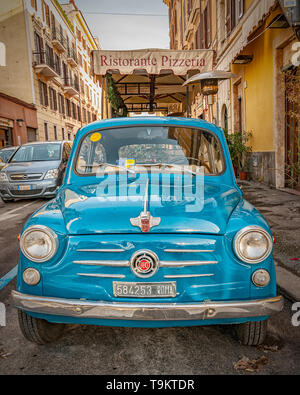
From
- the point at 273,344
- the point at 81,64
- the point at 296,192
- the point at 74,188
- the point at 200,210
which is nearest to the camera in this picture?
the point at 200,210

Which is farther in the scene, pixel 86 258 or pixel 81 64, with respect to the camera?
pixel 81 64

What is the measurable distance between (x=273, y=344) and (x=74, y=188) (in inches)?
76.7

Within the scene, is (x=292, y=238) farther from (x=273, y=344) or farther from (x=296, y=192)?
(x=296, y=192)

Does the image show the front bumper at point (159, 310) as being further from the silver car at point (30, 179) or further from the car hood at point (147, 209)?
the silver car at point (30, 179)

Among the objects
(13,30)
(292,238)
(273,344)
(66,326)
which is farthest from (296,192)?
(13,30)

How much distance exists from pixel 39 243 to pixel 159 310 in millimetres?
815

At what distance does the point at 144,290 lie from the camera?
192cm

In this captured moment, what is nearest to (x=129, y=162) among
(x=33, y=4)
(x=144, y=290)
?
(x=144, y=290)

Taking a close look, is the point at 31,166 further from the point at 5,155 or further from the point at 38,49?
the point at 38,49

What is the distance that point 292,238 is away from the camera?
176 inches

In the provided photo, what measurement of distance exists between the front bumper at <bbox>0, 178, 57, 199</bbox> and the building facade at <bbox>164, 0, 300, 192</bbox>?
5774mm

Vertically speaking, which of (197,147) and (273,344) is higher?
(197,147)

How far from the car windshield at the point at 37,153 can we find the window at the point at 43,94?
52.8ft

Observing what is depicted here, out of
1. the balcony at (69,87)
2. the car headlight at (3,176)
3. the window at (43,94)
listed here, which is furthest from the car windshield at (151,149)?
the balcony at (69,87)
